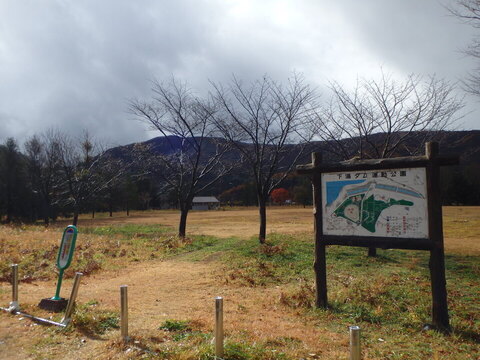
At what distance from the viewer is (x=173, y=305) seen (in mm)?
7348

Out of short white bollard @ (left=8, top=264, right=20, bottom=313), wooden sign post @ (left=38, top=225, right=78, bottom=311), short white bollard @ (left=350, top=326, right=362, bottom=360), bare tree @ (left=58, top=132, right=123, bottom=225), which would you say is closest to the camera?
short white bollard @ (left=350, top=326, right=362, bottom=360)

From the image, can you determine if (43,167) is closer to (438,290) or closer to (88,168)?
(88,168)

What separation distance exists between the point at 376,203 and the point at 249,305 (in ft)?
10.3

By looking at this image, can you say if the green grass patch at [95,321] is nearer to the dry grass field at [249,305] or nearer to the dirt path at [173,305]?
the dry grass field at [249,305]

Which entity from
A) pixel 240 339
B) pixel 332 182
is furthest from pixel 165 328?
pixel 332 182

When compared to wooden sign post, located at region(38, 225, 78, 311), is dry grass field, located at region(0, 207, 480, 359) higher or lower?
lower

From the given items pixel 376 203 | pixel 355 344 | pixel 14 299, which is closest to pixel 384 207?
pixel 376 203

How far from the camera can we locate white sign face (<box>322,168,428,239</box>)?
5957 millimetres

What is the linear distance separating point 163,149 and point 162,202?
213 ft

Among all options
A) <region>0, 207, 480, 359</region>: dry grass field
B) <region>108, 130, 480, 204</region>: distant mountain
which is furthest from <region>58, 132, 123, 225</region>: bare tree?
<region>0, 207, 480, 359</region>: dry grass field

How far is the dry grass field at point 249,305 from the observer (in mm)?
4750

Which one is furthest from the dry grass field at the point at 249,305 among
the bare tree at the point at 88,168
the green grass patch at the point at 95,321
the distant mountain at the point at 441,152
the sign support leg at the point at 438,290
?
the bare tree at the point at 88,168

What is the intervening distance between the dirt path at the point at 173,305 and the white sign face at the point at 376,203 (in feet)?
6.31

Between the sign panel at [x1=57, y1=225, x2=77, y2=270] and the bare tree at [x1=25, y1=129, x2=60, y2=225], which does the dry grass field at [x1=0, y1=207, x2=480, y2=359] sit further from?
the bare tree at [x1=25, y1=129, x2=60, y2=225]
